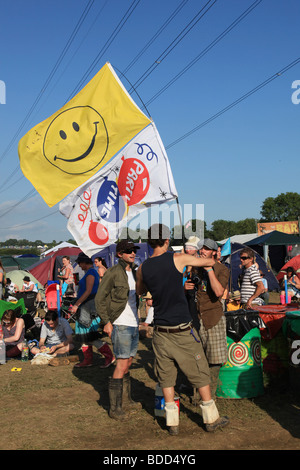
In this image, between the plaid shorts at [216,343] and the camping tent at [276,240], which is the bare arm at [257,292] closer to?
the plaid shorts at [216,343]

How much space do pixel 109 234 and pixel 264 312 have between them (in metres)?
2.68

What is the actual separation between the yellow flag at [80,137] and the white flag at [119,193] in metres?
0.18

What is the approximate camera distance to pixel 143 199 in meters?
7.12

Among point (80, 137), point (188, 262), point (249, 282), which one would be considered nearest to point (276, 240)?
point (249, 282)

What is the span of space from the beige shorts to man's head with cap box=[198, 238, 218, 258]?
1402 millimetres

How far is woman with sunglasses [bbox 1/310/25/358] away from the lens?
9.12 m

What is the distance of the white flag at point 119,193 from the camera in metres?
7.06

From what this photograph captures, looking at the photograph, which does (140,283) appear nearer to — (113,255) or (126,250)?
(126,250)

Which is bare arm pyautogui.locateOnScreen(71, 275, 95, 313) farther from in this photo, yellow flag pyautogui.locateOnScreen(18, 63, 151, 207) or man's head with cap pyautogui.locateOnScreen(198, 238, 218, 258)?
man's head with cap pyautogui.locateOnScreen(198, 238, 218, 258)

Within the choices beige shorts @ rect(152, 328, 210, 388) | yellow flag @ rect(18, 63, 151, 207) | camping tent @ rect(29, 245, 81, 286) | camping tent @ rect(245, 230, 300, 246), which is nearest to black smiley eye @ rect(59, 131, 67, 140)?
yellow flag @ rect(18, 63, 151, 207)
